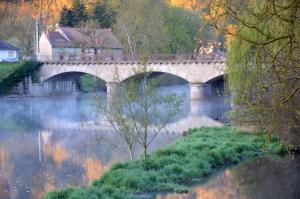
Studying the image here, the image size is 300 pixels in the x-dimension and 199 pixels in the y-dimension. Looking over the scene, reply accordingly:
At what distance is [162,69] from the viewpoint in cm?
4662

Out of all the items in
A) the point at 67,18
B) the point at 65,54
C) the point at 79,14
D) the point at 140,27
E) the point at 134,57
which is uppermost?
the point at 79,14

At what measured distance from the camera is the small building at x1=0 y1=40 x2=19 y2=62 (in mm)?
54969

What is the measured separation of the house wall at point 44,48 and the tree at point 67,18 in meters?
7.06

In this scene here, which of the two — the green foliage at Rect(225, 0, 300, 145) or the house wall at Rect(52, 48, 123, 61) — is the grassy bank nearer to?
the green foliage at Rect(225, 0, 300, 145)

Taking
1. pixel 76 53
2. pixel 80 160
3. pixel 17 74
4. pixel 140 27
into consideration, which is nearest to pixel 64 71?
pixel 17 74

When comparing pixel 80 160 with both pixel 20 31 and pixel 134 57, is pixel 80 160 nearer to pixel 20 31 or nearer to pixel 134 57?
pixel 134 57

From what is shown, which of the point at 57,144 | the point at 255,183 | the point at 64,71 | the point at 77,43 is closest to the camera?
the point at 255,183

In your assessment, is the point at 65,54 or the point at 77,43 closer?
the point at 65,54

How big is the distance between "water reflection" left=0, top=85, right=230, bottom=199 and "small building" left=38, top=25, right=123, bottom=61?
39.6 ft

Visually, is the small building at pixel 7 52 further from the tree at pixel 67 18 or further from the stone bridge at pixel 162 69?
the tree at pixel 67 18

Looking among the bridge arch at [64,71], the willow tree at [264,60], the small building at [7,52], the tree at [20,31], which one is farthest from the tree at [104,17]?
the willow tree at [264,60]

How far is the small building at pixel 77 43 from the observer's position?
2188 inches

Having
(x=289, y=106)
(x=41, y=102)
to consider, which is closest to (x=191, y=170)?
(x=289, y=106)

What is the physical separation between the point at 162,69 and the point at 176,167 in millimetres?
30687
